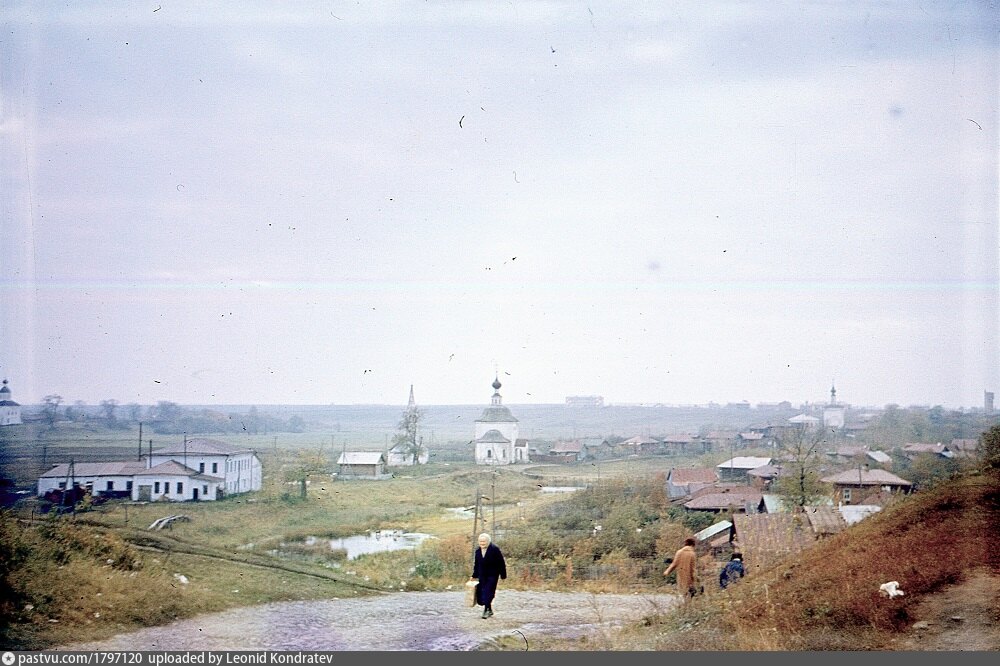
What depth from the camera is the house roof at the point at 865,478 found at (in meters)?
6.30

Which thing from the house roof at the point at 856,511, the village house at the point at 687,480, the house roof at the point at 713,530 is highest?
the village house at the point at 687,480

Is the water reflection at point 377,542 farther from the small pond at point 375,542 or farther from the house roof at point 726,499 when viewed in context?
the house roof at point 726,499

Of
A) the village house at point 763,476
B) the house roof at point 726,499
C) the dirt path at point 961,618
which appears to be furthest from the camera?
the village house at point 763,476

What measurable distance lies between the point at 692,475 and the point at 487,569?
8.18 ft

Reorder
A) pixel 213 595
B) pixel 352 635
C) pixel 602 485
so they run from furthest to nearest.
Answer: pixel 602 485, pixel 213 595, pixel 352 635

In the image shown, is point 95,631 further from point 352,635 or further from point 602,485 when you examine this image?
point 602,485

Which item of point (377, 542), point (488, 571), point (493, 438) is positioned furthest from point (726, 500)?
point (377, 542)

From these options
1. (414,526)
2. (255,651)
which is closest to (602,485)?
(414,526)

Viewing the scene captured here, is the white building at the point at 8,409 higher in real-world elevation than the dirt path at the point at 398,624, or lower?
higher

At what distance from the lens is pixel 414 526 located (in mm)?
6180

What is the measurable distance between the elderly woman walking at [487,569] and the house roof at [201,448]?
252 centimetres

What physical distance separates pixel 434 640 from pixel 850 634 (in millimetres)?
2587

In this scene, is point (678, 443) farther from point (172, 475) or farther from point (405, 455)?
point (172, 475)

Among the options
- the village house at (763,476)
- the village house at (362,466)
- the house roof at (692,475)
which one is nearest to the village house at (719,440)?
the house roof at (692,475)
